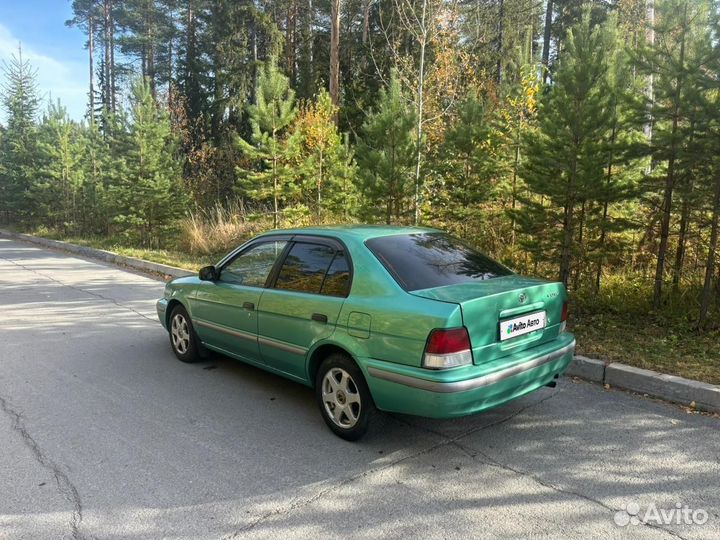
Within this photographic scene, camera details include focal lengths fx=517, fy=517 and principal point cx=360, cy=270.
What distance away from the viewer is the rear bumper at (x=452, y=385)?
3281mm

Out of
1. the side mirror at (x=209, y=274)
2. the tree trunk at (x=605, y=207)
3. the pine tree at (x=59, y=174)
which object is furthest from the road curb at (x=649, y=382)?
the pine tree at (x=59, y=174)

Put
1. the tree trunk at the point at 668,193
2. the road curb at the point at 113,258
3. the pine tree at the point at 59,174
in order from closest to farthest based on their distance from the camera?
the tree trunk at the point at 668,193 → the road curb at the point at 113,258 → the pine tree at the point at 59,174

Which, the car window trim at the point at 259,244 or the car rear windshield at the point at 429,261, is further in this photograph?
the car window trim at the point at 259,244

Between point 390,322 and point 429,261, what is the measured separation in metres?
0.77

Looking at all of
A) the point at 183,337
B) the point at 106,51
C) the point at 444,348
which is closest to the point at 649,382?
the point at 444,348

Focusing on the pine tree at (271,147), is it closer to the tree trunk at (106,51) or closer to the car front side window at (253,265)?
the car front side window at (253,265)

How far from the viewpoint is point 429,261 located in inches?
159

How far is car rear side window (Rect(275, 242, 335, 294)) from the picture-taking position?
13.8 feet

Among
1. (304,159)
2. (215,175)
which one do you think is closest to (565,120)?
(304,159)

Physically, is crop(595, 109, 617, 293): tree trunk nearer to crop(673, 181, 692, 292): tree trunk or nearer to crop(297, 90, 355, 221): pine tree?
crop(673, 181, 692, 292): tree trunk

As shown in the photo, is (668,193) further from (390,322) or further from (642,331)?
(390,322)

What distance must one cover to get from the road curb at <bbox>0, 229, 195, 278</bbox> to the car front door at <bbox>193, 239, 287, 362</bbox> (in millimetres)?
4592

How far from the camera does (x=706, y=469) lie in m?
3.39

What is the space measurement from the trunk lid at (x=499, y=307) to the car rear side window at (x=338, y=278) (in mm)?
617
